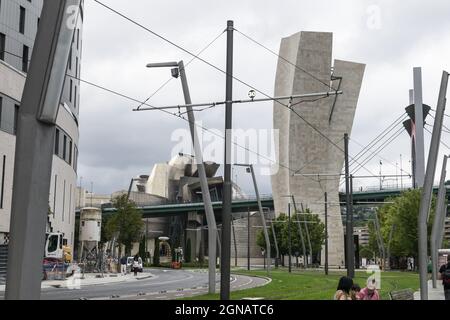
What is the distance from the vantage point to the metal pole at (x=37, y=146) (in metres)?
6.58

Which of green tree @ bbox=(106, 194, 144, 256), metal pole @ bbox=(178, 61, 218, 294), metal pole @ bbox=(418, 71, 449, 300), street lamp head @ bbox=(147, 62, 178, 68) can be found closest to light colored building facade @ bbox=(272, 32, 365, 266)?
green tree @ bbox=(106, 194, 144, 256)

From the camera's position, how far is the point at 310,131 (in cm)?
10219

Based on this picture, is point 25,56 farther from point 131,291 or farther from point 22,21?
point 131,291

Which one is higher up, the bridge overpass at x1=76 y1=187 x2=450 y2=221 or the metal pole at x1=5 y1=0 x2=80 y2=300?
the bridge overpass at x1=76 y1=187 x2=450 y2=221

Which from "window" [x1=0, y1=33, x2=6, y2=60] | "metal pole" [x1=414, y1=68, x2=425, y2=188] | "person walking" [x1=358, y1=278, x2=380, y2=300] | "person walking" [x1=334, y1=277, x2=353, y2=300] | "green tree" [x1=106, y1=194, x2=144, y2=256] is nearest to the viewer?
"person walking" [x1=334, y1=277, x2=353, y2=300]

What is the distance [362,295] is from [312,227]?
78505 millimetres

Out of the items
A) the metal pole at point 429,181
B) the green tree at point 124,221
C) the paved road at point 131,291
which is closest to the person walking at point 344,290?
the metal pole at point 429,181

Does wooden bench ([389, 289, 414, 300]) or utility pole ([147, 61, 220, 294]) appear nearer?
wooden bench ([389, 289, 414, 300])

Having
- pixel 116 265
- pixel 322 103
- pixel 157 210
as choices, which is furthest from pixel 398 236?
pixel 157 210

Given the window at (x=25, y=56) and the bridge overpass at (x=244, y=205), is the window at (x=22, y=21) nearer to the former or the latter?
the window at (x=25, y=56)

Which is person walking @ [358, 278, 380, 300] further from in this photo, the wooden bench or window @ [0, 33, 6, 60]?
window @ [0, 33, 6, 60]

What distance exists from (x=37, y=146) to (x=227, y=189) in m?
9.76

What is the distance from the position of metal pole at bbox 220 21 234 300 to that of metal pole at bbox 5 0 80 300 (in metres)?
9.29

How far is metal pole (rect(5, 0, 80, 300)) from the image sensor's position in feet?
21.6
